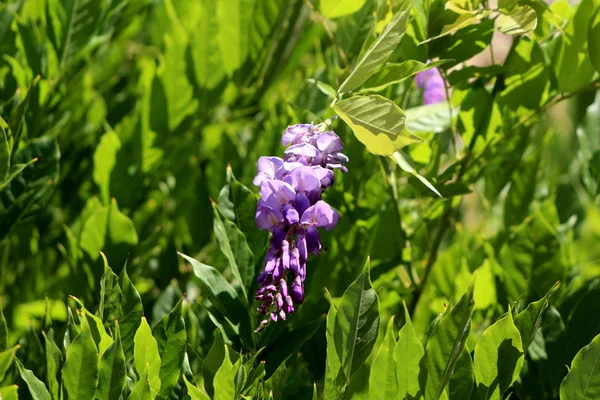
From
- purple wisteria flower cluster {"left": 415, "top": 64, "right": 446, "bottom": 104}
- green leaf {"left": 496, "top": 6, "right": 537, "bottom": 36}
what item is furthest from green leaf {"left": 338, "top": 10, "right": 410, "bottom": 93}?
purple wisteria flower cluster {"left": 415, "top": 64, "right": 446, "bottom": 104}

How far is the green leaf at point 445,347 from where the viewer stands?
68 cm

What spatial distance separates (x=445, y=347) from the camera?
2.26 ft

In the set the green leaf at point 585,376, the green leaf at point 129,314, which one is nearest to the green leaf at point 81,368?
the green leaf at point 129,314

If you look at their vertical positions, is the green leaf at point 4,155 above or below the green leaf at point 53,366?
above

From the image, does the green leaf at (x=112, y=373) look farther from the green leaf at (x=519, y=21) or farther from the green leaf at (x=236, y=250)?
the green leaf at (x=519, y=21)

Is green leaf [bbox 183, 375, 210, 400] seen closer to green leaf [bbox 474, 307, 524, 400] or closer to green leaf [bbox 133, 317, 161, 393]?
green leaf [bbox 133, 317, 161, 393]

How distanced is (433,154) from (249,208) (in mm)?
253

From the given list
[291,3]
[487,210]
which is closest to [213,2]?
[291,3]

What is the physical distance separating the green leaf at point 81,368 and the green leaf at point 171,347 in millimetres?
91

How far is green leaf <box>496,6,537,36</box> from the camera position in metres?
0.75

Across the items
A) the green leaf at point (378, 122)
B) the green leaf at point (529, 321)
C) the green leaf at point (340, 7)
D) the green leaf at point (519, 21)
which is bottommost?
the green leaf at point (529, 321)

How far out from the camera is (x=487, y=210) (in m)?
1.26

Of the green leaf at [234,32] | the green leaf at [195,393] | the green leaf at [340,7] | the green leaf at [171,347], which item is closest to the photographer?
the green leaf at [195,393]

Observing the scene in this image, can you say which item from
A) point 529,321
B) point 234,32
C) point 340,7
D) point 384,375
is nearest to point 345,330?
point 384,375
